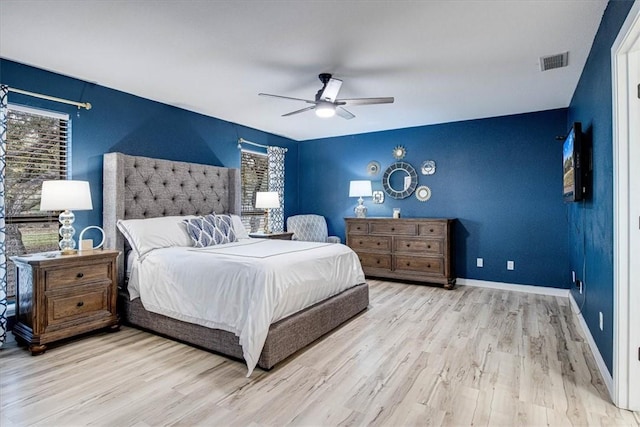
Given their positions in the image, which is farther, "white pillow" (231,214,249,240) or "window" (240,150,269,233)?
"window" (240,150,269,233)

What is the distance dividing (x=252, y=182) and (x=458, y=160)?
306 cm

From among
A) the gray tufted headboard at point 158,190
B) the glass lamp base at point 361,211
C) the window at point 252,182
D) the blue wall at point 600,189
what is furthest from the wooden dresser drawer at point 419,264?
the gray tufted headboard at point 158,190

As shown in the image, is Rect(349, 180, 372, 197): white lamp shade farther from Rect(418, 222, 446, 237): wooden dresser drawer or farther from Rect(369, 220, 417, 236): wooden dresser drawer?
Rect(418, 222, 446, 237): wooden dresser drawer

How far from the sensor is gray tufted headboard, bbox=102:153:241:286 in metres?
3.35

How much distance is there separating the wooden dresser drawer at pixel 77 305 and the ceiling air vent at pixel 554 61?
4130 millimetres

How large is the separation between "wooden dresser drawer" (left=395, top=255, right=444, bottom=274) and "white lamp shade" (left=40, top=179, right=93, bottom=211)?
382 cm

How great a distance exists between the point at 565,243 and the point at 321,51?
3784 mm

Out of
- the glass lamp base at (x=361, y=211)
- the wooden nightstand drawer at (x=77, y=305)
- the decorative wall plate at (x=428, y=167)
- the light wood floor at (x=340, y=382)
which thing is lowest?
the light wood floor at (x=340, y=382)

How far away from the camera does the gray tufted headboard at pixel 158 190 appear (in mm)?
3348

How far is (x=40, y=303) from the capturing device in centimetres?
258

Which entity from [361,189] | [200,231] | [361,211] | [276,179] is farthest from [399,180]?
[200,231]

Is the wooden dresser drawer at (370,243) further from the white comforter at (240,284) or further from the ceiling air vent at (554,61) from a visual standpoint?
the ceiling air vent at (554,61)

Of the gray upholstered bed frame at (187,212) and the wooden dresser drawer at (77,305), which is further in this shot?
the wooden dresser drawer at (77,305)

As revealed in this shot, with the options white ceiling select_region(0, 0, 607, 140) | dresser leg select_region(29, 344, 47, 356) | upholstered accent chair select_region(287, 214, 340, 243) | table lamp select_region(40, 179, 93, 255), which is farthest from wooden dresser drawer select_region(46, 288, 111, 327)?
upholstered accent chair select_region(287, 214, 340, 243)
